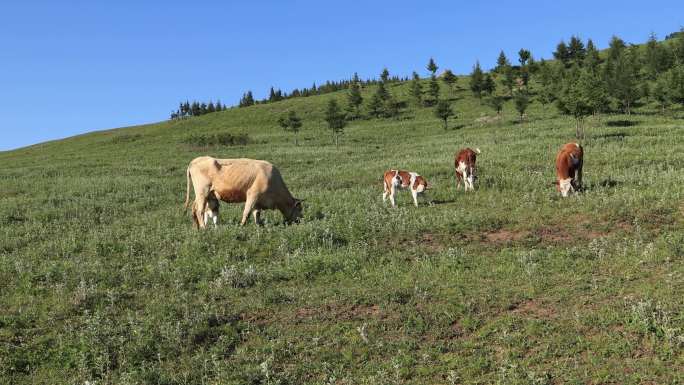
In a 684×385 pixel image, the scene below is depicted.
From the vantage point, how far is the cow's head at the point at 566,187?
1912cm

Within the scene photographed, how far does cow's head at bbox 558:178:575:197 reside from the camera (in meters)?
19.1

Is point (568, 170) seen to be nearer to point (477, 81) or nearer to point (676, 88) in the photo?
point (676, 88)

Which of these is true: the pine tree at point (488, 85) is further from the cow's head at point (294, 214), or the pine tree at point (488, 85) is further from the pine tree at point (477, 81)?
the cow's head at point (294, 214)

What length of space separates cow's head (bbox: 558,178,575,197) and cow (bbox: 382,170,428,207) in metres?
4.72

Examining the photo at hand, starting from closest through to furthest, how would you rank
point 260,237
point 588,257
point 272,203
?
point 588,257 < point 260,237 < point 272,203

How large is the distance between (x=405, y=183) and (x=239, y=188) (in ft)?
21.9

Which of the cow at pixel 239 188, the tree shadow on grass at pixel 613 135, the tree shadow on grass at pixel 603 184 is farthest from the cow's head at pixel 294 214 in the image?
the tree shadow on grass at pixel 613 135

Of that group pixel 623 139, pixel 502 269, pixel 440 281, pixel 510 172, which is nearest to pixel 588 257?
pixel 502 269

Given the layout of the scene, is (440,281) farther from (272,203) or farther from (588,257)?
(272,203)

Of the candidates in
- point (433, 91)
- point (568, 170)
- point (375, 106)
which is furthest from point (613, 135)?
point (433, 91)

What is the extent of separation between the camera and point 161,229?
17.5 m

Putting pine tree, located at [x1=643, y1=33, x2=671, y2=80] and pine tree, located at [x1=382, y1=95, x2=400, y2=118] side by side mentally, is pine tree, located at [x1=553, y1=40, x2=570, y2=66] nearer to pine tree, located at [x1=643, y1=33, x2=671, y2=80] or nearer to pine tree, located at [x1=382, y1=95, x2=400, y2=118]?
pine tree, located at [x1=643, y1=33, x2=671, y2=80]

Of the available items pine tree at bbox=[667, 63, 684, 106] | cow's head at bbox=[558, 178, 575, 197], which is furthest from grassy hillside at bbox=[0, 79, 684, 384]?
pine tree at bbox=[667, 63, 684, 106]

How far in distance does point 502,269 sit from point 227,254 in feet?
20.2
